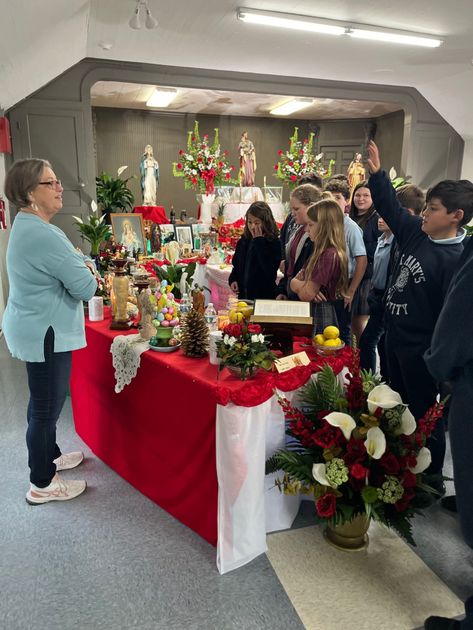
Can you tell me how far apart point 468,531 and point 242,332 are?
99 centimetres

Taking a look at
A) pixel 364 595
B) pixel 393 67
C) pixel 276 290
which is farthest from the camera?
pixel 393 67

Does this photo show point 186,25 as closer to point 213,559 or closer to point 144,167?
point 144,167

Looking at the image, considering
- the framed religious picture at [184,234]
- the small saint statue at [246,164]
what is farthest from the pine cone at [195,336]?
the small saint statue at [246,164]

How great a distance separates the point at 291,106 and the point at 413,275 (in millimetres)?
8130

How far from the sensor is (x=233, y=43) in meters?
5.37

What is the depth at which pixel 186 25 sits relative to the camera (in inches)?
190

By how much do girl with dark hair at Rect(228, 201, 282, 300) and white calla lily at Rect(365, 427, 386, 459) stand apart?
1.39m

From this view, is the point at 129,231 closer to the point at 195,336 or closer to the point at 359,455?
the point at 195,336

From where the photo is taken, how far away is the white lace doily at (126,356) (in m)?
2.14

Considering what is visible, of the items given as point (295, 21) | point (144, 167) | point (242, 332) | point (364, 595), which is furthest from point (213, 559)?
point (144, 167)

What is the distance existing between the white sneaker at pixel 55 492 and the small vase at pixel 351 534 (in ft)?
4.06

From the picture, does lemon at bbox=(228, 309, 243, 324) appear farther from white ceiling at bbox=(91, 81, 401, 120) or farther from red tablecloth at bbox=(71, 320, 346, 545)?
white ceiling at bbox=(91, 81, 401, 120)

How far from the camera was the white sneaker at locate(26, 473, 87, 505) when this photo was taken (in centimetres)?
224

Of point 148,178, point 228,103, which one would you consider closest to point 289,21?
point 148,178
